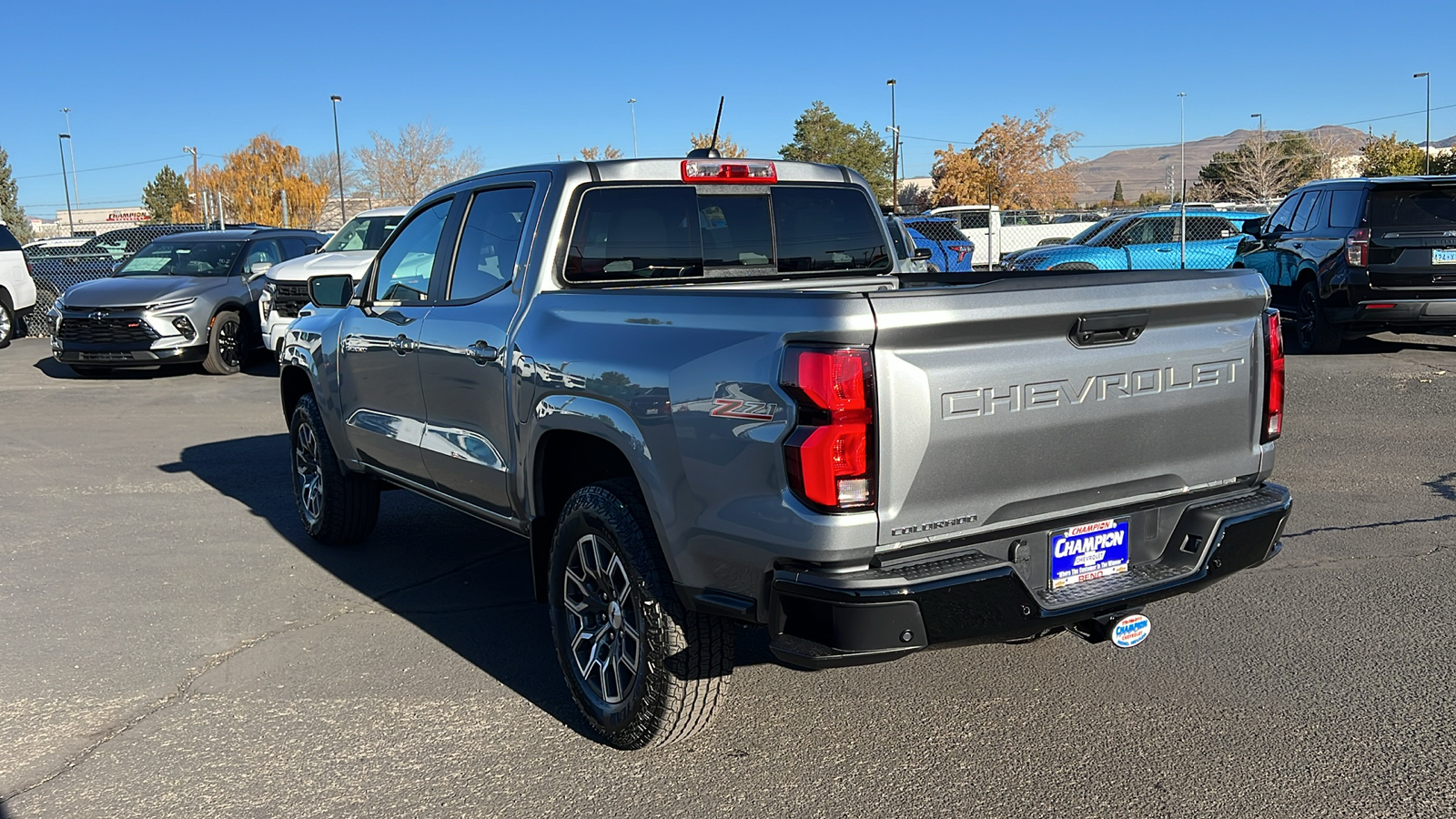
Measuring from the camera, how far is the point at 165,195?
312ft

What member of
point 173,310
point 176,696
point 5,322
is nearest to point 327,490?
point 176,696

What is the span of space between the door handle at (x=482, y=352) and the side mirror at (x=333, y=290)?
1601 mm

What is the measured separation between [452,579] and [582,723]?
194 cm

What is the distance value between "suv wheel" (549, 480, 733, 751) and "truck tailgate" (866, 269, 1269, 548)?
31.0 inches

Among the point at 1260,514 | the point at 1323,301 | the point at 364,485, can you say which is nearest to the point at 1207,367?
the point at 1260,514

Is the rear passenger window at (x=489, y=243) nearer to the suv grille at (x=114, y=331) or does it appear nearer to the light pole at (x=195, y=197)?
the suv grille at (x=114, y=331)

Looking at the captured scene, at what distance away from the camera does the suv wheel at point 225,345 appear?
14.1 meters

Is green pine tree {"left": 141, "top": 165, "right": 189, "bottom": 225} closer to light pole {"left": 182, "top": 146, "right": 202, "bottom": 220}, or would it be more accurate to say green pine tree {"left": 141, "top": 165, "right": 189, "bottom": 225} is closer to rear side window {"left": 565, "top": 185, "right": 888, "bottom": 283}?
light pole {"left": 182, "top": 146, "right": 202, "bottom": 220}

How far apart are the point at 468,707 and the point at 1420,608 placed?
3861 millimetres

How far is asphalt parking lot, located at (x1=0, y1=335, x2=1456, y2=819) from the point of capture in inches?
139

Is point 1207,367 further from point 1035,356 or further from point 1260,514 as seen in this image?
point 1035,356

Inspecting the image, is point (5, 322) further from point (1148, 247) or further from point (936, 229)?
point (1148, 247)

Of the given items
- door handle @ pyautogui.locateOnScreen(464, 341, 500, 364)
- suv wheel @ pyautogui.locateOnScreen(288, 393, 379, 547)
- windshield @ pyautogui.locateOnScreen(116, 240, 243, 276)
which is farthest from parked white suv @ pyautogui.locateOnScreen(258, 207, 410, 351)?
door handle @ pyautogui.locateOnScreen(464, 341, 500, 364)

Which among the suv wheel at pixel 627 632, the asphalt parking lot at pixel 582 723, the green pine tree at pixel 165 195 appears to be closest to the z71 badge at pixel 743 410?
the suv wheel at pixel 627 632
